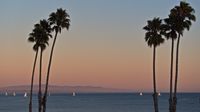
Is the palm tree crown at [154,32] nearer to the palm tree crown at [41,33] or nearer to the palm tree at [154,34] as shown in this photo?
the palm tree at [154,34]

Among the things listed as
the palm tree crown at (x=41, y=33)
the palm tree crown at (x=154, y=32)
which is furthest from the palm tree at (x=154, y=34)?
the palm tree crown at (x=41, y=33)

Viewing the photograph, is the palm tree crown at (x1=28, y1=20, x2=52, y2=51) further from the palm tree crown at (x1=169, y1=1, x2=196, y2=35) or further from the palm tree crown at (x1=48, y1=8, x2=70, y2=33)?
the palm tree crown at (x1=169, y1=1, x2=196, y2=35)

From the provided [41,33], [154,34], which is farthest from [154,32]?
[41,33]

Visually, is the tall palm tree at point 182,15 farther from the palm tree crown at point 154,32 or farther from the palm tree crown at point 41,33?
the palm tree crown at point 41,33

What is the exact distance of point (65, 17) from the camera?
64688 mm

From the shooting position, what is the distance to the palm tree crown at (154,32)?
61.9 metres

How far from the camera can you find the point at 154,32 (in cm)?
6231

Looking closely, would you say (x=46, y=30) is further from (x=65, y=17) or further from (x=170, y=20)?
(x=170, y=20)

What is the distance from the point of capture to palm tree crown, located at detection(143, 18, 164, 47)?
6188 cm

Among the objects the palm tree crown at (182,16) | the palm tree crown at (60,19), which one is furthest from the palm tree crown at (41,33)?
the palm tree crown at (182,16)

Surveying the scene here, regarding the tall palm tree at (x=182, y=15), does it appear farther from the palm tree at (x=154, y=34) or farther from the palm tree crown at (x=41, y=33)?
the palm tree crown at (x=41, y=33)

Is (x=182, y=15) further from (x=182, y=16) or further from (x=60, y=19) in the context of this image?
(x=60, y=19)

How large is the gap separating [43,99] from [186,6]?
19103mm

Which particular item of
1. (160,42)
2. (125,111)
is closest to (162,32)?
(160,42)
